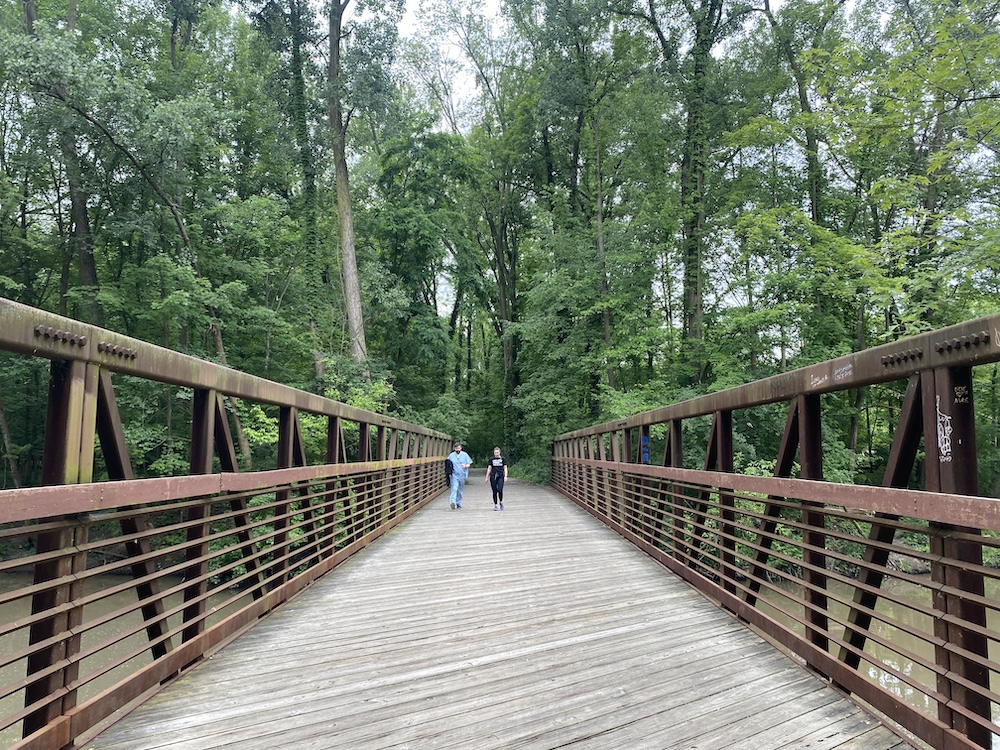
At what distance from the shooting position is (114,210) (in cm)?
1327

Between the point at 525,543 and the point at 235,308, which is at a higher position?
the point at 235,308

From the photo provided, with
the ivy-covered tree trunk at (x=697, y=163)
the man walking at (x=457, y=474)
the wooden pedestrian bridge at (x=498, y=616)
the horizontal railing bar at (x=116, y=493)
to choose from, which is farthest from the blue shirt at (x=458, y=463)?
the ivy-covered tree trunk at (x=697, y=163)

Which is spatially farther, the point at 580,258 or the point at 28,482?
the point at 580,258

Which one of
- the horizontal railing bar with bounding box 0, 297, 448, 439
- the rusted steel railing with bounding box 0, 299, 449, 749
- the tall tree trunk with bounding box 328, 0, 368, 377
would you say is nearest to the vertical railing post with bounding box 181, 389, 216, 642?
the rusted steel railing with bounding box 0, 299, 449, 749

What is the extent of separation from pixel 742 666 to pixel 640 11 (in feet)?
61.9

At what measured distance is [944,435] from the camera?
1979mm

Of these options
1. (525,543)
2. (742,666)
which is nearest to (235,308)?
(525,543)

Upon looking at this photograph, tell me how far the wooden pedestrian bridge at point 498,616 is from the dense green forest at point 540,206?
23.1ft

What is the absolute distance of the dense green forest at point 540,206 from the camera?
1133 centimetres

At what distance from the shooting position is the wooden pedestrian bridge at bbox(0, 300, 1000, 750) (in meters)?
1.90

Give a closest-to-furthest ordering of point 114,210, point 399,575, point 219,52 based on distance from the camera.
Result: point 399,575 < point 114,210 < point 219,52

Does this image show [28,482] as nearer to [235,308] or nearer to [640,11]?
[235,308]

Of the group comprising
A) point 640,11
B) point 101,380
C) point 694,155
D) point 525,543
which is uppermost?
point 640,11

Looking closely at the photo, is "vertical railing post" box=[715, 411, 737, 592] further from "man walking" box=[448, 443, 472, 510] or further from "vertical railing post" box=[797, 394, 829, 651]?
"man walking" box=[448, 443, 472, 510]
